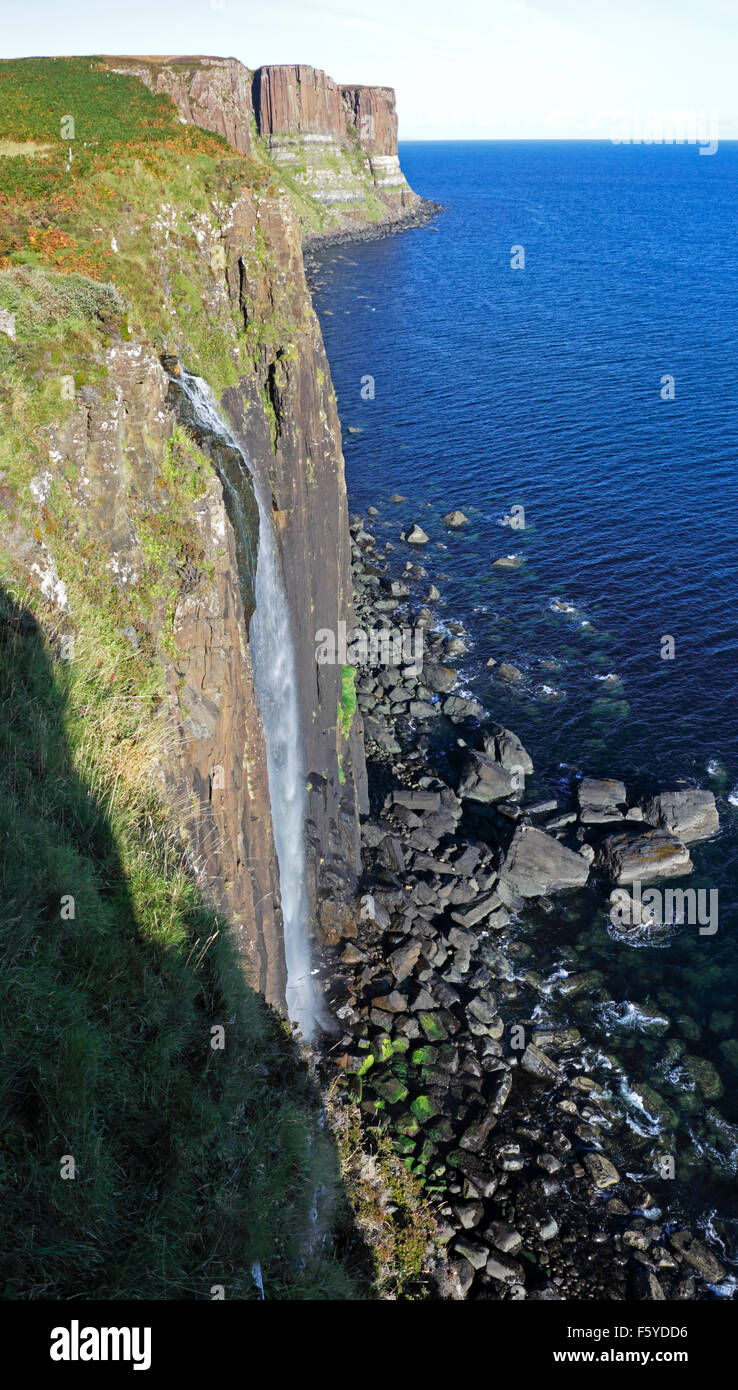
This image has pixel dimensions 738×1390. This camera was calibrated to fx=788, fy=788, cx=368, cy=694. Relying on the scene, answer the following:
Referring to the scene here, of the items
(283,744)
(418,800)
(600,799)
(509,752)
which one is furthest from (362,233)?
(283,744)

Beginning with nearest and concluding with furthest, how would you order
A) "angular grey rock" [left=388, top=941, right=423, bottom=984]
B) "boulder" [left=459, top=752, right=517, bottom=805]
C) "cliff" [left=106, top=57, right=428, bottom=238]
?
"angular grey rock" [left=388, top=941, right=423, bottom=984]
"boulder" [left=459, top=752, right=517, bottom=805]
"cliff" [left=106, top=57, right=428, bottom=238]

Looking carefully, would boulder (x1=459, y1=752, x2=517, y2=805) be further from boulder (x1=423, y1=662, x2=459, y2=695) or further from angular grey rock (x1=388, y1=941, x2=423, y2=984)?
angular grey rock (x1=388, y1=941, x2=423, y2=984)

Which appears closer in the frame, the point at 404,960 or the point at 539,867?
the point at 404,960

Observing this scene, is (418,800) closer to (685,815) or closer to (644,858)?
(644,858)

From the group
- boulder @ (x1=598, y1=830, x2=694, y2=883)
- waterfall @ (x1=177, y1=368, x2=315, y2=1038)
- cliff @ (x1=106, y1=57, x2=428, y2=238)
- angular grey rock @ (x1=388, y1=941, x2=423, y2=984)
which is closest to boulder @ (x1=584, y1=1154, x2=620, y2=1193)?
angular grey rock @ (x1=388, y1=941, x2=423, y2=984)
